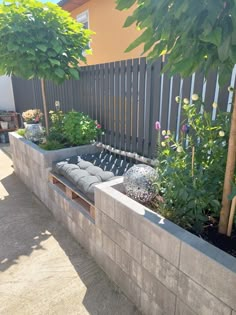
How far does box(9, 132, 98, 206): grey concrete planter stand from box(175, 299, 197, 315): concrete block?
2.19m

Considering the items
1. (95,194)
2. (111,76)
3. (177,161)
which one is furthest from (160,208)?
(111,76)

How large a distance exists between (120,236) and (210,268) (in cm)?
76

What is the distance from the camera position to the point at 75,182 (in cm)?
246

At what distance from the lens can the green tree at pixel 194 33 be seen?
884 mm

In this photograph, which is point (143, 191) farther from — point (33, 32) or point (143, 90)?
Result: point (33, 32)

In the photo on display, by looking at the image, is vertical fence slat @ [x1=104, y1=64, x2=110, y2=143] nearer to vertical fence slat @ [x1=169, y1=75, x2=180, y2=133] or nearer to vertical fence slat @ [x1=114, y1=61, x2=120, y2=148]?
vertical fence slat @ [x1=114, y1=61, x2=120, y2=148]

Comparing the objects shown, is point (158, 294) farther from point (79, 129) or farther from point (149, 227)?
point (79, 129)

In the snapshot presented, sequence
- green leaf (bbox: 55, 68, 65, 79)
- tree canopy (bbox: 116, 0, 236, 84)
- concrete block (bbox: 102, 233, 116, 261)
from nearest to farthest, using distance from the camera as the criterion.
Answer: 1. tree canopy (bbox: 116, 0, 236, 84)
2. concrete block (bbox: 102, 233, 116, 261)
3. green leaf (bbox: 55, 68, 65, 79)

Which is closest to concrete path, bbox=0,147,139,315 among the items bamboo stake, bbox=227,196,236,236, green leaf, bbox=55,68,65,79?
bamboo stake, bbox=227,196,236,236

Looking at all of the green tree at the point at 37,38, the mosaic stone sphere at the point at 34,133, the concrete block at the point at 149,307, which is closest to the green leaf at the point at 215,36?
the concrete block at the point at 149,307

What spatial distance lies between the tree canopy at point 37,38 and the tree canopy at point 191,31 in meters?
2.18

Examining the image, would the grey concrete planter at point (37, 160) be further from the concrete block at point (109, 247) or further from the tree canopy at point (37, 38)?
the concrete block at point (109, 247)

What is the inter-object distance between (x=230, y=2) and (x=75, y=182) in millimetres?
1999

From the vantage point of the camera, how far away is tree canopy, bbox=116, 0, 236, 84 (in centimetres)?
88
